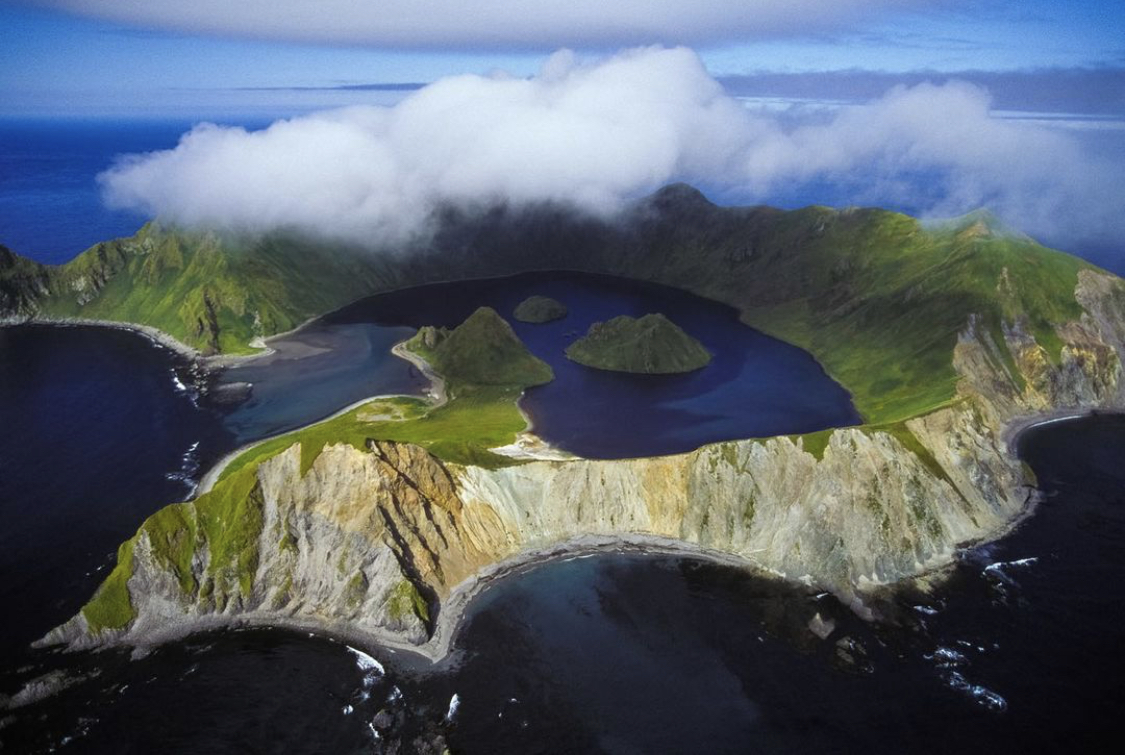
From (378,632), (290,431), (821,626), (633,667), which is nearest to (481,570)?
(378,632)

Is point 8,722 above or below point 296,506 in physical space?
below

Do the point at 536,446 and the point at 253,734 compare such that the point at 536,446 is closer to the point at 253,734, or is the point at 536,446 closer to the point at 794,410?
the point at 794,410

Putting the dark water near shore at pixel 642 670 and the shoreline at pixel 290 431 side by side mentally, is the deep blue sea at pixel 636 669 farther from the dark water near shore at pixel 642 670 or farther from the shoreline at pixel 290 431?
the shoreline at pixel 290 431

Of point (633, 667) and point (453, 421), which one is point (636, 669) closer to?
point (633, 667)

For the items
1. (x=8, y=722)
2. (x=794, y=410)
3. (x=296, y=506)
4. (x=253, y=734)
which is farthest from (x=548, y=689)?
(x=794, y=410)

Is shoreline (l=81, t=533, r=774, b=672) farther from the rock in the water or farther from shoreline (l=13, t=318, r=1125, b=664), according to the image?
the rock in the water

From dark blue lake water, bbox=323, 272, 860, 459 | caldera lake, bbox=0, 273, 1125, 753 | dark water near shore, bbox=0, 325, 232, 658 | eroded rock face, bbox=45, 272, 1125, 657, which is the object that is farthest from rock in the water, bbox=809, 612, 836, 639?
dark water near shore, bbox=0, 325, 232, 658

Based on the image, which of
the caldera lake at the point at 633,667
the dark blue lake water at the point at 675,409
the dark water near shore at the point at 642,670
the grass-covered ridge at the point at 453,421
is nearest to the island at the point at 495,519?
the grass-covered ridge at the point at 453,421
